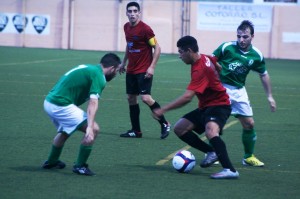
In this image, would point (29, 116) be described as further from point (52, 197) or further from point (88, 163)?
point (52, 197)

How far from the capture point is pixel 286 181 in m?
9.28

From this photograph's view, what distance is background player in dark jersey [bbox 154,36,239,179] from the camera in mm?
9180

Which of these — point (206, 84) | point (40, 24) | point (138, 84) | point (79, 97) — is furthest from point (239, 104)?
point (40, 24)

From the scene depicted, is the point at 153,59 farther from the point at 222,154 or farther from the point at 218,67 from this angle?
the point at 222,154

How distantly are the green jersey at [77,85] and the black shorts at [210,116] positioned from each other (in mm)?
1356

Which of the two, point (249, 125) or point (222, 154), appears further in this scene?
point (249, 125)

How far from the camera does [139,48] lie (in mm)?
12984

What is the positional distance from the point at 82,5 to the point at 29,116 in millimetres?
25987

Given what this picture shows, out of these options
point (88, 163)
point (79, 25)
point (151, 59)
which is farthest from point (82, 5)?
point (88, 163)

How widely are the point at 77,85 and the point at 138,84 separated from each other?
384cm

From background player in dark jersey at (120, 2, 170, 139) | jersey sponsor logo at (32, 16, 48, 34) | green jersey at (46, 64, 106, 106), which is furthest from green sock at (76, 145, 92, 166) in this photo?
jersey sponsor logo at (32, 16, 48, 34)

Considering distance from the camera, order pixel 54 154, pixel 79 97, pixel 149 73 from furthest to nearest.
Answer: pixel 149 73 → pixel 54 154 → pixel 79 97

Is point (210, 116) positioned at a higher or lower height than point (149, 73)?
lower

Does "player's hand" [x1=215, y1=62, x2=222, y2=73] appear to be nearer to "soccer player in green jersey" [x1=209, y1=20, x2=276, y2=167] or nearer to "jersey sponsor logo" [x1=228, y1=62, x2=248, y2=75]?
"soccer player in green jersey" [x1=209, y1=20, x2=276, y2=167]
